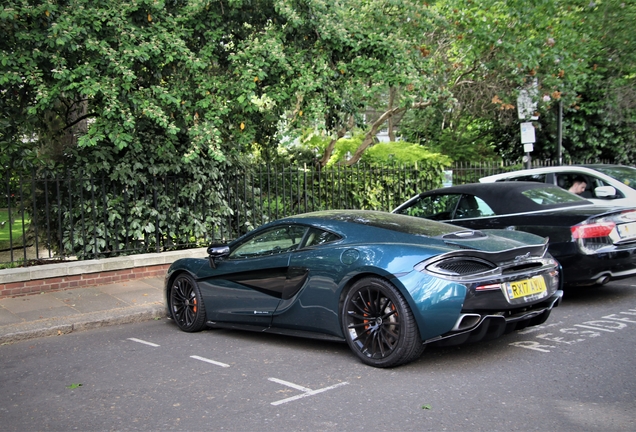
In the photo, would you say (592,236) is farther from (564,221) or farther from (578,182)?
(578,182)

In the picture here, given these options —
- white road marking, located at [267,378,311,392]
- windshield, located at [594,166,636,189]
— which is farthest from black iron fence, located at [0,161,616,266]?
white road marking, located at [267,378,311,392]

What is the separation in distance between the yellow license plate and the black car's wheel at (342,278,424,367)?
896mm

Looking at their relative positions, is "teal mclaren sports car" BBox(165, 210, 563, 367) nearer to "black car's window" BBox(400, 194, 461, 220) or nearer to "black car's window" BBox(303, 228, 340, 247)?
"black car's window" BBox(303, 228, 340, 247)

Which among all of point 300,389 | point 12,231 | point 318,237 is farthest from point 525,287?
point 12,231

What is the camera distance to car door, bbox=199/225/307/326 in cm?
630

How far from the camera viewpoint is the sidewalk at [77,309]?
7.59 m

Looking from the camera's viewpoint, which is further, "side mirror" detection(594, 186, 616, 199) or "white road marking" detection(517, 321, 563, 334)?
"side mirror" detection(594, 186, 616, 199)

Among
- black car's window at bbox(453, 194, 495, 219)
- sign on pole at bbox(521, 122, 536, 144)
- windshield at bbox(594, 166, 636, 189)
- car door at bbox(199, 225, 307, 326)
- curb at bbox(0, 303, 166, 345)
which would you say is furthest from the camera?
sign on pole at bbox(521, 122, 536, 144)

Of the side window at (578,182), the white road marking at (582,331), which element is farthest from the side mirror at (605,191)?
the white road marking at (582,331)

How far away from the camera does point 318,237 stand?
6.19 m

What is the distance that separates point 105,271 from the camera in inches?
391

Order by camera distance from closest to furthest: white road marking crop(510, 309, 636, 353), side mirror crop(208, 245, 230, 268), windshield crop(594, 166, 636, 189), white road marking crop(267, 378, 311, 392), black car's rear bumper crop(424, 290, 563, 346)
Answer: white road marking crop(267, 378, 311, 392) → black car's rear bumper crop(424, 290, 563, 346) → white road marking crop(510, 309, 636, 353) → side mirror crop(208, 245, 230, 268) → windshield crop(594, 166, 636, 189)

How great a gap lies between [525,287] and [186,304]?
3.82 meters

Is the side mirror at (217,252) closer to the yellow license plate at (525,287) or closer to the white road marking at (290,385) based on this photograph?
the white road marking at (290,385)
